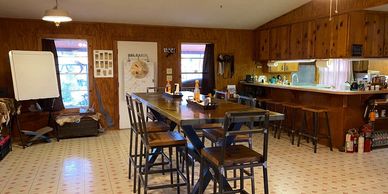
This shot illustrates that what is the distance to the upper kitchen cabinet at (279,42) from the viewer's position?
6.50m

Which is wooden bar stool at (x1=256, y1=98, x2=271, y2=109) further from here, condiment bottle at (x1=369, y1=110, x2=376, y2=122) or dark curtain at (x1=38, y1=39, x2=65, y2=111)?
dark curtain at (x1=38, y1=39, x2=65, y2=111)

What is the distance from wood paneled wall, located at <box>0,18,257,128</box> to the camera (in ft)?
18.8

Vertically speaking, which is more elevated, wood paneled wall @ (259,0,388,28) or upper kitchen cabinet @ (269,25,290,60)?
wood paneled wall @ (259,0,388,28)

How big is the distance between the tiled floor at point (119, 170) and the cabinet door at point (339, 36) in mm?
1633

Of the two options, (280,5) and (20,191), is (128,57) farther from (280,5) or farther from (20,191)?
(20,191)

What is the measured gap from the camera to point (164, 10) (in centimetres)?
580

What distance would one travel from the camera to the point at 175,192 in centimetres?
335

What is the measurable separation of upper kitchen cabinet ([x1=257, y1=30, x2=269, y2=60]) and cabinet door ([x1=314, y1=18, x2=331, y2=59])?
1.50 m

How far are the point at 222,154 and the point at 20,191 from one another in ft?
7.97

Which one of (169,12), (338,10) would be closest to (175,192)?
(169,12)

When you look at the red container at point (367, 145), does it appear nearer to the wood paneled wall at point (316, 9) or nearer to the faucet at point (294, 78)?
the wood paneled wall at point (316, 9)

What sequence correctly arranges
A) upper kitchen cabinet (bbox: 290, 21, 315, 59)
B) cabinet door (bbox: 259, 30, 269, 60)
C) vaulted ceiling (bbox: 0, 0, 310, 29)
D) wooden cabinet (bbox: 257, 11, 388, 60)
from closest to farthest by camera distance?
wooden cabinet (bbox: 257, 11, 388, 60)
vaulted ceiling (bbox: 0, 0, 310, 29)
upper kitchen cabinet (bbox: 290, 21, 315, 59)
cabinet door (bbox: 259, 30, 269, 60)

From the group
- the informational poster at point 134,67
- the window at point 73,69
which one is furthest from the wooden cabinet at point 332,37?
the window at point 73,69

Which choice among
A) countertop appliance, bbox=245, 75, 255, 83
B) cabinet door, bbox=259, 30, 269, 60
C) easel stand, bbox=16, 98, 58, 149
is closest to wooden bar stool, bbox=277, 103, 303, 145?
countertop appliance, bbox=245, 75, 255, 83
